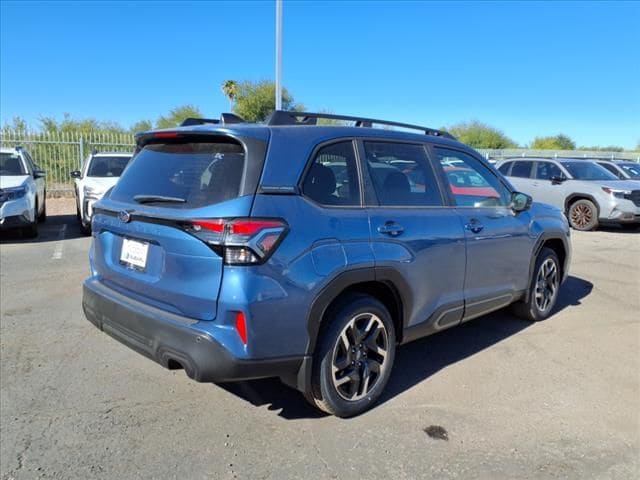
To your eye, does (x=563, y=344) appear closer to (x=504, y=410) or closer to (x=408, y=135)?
(x=504, y=410)

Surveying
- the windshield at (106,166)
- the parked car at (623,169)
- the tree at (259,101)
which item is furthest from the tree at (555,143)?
the windshield at (106,166)

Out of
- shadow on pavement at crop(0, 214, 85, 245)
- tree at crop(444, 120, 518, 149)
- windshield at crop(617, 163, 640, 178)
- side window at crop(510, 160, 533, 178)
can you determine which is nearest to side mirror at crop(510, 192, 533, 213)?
shadow on pavement at crop(0, 214, 85, 245)

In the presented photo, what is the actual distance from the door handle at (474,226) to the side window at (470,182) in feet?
0.50

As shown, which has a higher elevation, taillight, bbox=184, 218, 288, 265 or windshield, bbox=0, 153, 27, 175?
windshield, bbox=0, 153, 27, 175

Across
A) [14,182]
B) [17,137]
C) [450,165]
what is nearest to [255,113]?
[17,137]

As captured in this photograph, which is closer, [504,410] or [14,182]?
[504,410]

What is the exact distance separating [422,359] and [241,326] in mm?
2152

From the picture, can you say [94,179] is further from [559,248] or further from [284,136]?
[559,248]

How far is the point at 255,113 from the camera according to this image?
3541cm

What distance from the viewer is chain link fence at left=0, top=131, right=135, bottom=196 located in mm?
16891

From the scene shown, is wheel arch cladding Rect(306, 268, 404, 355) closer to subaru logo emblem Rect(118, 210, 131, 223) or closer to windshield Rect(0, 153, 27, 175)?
subaru logo emblem Rect(118, 210, 131, 223)

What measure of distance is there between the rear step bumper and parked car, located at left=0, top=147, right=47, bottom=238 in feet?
22.8

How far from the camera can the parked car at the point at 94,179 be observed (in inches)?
380

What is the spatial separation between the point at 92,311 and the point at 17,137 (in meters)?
16.2
